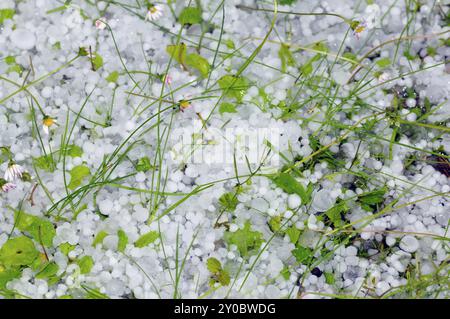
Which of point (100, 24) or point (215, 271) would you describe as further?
point (100, 24)

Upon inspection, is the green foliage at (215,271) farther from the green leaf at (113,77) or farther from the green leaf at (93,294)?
the green leaf at (113,77)

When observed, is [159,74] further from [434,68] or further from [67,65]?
[434,68]

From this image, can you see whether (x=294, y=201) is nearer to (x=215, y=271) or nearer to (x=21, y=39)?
(x=215, y=271)

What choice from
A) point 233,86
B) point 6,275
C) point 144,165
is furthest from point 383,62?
point 6,275

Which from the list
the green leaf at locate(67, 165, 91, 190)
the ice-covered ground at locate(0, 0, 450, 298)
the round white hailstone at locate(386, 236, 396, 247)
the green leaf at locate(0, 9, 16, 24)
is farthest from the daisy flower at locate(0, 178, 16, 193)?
the round white hailstone at locate(386, 236, 396, 247)

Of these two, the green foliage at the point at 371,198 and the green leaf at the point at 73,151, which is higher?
the green leaf at the point at 73,151

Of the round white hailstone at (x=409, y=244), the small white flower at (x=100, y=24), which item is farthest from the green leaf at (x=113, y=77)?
the round white hailstone at (x=409, y=244)
